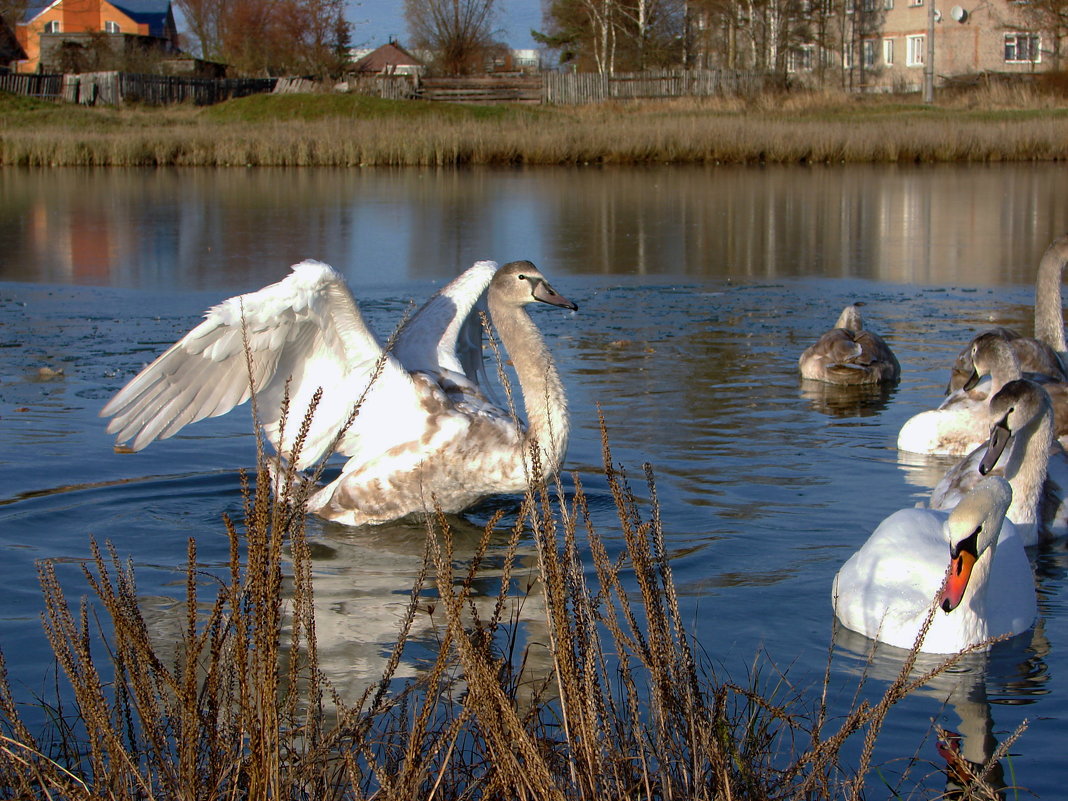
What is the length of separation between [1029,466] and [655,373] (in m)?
3.57

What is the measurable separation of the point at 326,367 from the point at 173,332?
4.63m

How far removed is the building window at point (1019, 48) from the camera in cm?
5128

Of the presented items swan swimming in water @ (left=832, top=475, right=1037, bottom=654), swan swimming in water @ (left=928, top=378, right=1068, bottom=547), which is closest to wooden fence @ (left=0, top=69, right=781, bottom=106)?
swan swimming in water @ (left=928, top=378, right=1068, bottom=547)

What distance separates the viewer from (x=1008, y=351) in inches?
264

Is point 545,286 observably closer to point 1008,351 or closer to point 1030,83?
point 1008,351

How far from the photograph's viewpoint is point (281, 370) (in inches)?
239

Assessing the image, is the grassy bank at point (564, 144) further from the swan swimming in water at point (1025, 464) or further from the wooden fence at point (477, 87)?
the swan swimming in water at point (1025, 464)

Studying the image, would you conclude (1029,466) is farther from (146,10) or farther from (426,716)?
(146,10)

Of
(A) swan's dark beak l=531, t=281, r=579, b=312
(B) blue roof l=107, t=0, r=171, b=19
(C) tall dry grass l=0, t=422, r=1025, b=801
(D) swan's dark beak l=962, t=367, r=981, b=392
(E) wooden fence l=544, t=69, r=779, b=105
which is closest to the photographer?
(C) tall dry grass l=0, t=422, r=1025, b=801

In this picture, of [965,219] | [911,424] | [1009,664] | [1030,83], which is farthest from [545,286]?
[1030,83]

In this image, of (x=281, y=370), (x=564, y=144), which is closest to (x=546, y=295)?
(x=281, y=370)

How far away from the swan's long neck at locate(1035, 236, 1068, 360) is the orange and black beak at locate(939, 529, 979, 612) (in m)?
4.28

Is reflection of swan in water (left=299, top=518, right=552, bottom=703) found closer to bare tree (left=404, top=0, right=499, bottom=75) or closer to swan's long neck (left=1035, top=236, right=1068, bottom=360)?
swan's long neck (left=1035, top=236, right=1068, bottom=360)

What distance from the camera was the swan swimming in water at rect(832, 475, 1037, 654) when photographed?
14.3 ft
